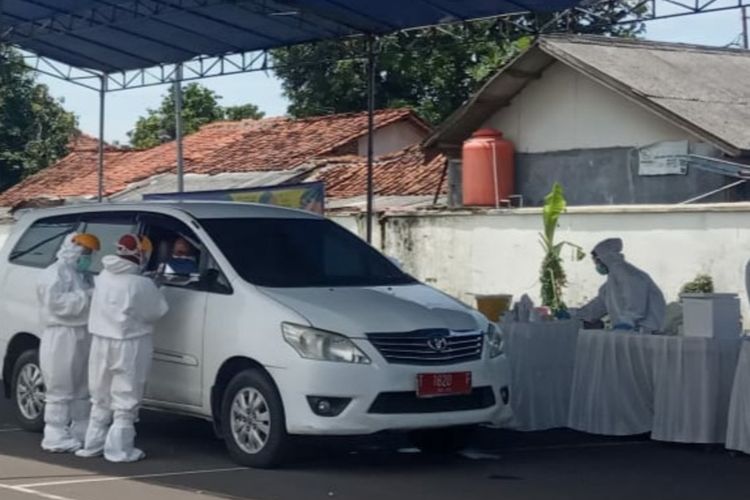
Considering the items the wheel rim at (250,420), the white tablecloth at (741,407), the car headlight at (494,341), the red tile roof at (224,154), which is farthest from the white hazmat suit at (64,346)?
the red tile roof at (224,154)

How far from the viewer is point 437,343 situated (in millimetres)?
10523

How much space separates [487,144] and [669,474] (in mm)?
15883

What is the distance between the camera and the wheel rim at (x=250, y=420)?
10.5m

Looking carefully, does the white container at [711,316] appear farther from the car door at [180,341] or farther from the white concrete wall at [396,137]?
Result: the white concrete wall at [396,137]

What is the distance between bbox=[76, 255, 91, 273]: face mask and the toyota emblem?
2801 mm

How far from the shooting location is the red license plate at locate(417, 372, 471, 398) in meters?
10.4

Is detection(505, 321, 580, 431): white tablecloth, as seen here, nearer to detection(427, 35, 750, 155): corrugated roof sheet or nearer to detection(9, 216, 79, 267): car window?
detection(9, 216, 79, 267): car window

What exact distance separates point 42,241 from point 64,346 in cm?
180

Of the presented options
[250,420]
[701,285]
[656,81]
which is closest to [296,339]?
[250,420]

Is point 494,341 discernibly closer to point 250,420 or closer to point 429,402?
point 429,402

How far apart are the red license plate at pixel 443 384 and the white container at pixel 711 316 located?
213cm

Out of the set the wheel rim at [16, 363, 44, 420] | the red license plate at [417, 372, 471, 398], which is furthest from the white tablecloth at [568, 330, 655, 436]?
the wheel rim at [16, 363, 44, 420]

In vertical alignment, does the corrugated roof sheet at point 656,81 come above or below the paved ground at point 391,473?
above

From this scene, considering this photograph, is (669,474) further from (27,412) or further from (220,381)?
(27,412)
